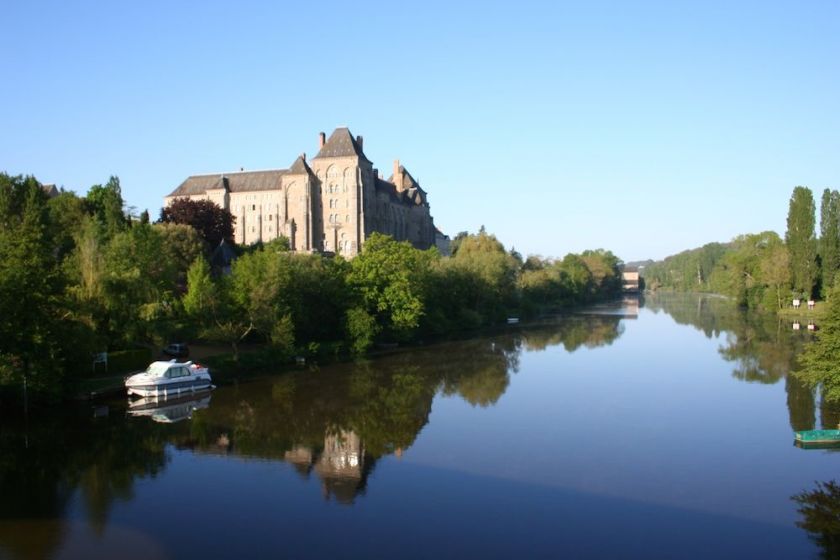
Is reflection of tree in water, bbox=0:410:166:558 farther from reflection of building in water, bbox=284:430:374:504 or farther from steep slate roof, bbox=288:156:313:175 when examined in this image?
steep slate roof, bbox=288:156:313:175

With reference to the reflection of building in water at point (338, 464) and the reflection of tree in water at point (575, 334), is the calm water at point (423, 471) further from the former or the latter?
the reflection of tree in water at point (575, 334)

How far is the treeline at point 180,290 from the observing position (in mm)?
22719

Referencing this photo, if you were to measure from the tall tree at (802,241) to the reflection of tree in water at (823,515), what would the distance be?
54.3 metres

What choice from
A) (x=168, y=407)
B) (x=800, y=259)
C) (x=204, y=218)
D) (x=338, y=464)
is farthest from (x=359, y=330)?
(x=800, y=259)

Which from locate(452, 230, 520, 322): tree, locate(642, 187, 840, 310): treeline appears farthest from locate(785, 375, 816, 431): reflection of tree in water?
locate(642, 187, 840, 310): treeline

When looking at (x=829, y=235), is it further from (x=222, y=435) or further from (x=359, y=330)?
(x=222, y=435)

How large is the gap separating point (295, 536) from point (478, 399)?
14371mm

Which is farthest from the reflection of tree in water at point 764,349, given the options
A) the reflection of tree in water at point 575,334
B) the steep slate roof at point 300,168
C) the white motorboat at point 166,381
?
the steep slate roof at point 300,168

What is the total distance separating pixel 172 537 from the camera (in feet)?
43.0

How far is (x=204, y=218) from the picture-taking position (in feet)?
184

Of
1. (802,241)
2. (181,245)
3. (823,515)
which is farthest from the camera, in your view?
(802,241)

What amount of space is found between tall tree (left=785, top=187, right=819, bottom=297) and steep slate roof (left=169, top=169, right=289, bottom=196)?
52062 millimetres

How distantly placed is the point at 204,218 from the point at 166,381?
32189 mm

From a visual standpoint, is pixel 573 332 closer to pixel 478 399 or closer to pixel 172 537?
pixel 478 399
